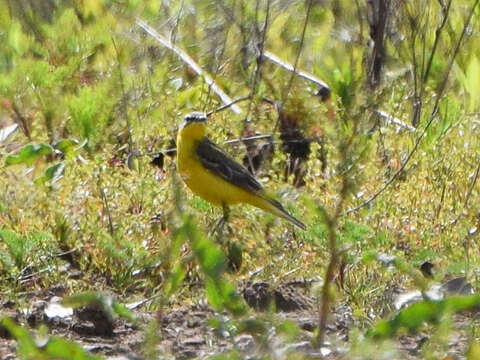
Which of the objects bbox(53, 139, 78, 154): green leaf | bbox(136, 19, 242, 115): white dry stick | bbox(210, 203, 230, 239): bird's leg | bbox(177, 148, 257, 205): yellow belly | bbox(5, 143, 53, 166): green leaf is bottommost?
bbox(210, 203, 230, 239): bird's leg

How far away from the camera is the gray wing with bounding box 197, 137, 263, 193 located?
552cm

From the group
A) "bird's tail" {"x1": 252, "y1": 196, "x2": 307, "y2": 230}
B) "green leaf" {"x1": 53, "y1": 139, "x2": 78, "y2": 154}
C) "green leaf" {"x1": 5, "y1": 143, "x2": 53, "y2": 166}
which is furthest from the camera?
"green leaf" {"x1": 53, "y1": 139, "x2": 78, "y2": 154}

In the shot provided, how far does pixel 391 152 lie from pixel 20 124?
186 centimetres

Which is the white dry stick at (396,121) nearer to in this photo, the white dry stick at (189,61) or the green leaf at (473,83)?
the green leaf at (473,83)

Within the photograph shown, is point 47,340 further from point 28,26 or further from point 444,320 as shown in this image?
point 28,26

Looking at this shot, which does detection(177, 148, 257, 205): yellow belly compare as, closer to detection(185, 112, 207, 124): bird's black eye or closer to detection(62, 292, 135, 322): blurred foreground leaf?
detection(185, 112, 207, 124): bird's black eye

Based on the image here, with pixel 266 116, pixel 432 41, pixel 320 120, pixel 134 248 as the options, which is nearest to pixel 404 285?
pixel 134 248

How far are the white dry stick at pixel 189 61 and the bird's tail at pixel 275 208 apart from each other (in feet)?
4.69

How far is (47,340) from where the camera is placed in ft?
9.33

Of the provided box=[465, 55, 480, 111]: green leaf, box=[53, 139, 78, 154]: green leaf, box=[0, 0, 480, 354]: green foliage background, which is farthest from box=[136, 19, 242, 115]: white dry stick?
box=[465, 55, 480, 111]: green leaf

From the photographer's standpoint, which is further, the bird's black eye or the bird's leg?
the bird's black eye

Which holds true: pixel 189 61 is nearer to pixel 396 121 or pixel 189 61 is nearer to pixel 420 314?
pixel 396 121

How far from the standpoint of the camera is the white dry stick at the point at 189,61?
6880mm

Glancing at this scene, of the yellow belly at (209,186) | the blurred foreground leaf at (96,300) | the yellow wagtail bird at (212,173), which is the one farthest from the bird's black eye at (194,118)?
the blurred foreground leaf at (96,300)
